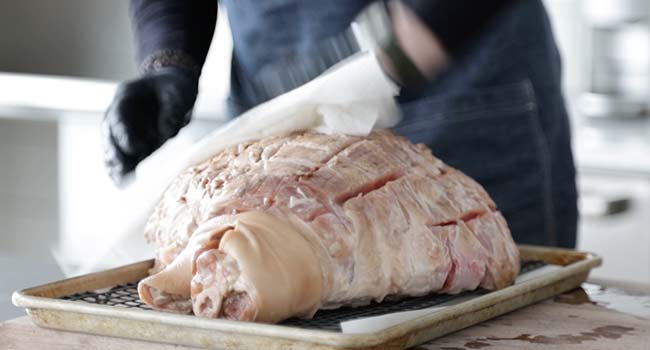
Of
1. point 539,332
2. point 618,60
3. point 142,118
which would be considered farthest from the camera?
point 618,60

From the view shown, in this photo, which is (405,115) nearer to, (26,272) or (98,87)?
(26,272)

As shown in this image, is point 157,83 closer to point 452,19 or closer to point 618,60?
point 452,19

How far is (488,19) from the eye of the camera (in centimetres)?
118

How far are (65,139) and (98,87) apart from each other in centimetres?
26

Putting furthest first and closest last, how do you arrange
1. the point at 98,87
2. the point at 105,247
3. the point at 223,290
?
the point at 98,87
the point at 105,247
the point at 223,290

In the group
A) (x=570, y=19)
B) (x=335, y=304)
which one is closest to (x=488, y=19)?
(x=335, y=304)

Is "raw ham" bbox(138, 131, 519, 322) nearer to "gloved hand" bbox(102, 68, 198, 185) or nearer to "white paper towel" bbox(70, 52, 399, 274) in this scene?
"white paper towel" bbox(70, 52, 399, 274)

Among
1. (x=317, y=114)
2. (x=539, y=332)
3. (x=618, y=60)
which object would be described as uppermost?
(x=618, y=60)

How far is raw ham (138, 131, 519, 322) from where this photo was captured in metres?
0.84

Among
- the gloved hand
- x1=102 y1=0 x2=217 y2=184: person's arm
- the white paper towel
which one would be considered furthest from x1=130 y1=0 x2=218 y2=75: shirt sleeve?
the white paper towel

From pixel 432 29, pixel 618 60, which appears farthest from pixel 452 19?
pixel 618 60

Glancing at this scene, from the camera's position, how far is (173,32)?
4.97 ft

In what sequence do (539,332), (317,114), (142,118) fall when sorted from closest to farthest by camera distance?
(539,332) < (317,114) < (142,118)

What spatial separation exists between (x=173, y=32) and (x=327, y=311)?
0.70 meters
